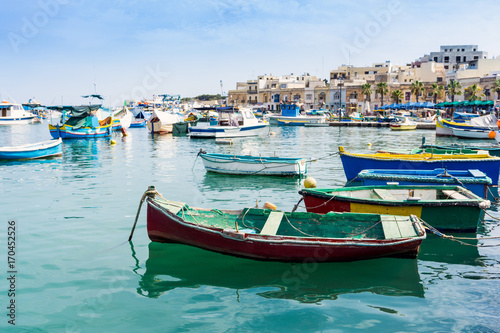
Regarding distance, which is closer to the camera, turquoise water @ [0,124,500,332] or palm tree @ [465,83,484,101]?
turquoise water @ [0,124,500,332]

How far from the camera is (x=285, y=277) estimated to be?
28.9 ft

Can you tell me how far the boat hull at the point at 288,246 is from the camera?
8.53m

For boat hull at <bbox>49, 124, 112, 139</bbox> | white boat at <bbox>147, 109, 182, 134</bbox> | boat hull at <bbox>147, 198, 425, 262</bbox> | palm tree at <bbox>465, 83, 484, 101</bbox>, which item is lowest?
boat hull at <bbox>147, 198, 425, 262</bbox>

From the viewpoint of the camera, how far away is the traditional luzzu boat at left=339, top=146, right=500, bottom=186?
627 inches

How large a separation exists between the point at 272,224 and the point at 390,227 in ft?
8.59

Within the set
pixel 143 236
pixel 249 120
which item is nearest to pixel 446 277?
pixel 143 236

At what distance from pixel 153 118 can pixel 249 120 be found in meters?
15.3

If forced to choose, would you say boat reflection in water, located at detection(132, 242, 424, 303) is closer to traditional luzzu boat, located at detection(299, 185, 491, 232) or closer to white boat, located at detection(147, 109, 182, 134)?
traditional luzzu boat, located at detection(299, 185, 491, 232)

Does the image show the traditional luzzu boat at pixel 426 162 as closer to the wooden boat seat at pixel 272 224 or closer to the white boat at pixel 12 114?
the wooden boat seat at pixel 272 224

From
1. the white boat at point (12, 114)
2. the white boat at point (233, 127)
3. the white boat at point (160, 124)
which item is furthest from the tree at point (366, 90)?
the white boat at point (12, 114)

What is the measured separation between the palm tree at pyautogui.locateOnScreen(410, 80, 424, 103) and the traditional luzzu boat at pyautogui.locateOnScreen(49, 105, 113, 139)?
2379 inches

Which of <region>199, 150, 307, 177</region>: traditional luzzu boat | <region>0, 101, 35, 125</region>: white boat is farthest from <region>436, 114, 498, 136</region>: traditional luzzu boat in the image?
<region>0, 101, 35, 125</region>: white boat

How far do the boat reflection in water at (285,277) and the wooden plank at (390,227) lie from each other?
30.3 inches

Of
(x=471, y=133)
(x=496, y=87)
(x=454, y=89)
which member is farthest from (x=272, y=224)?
(x=454, y=89)
